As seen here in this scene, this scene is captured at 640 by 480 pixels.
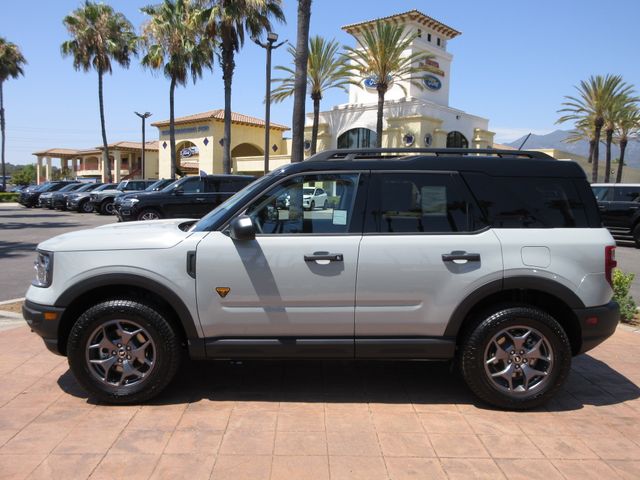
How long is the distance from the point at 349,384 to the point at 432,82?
34171 mm

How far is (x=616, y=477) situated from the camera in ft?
10.2

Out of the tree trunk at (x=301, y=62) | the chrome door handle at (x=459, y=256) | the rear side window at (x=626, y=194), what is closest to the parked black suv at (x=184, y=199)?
the tree trunk at (x=301, y=62)

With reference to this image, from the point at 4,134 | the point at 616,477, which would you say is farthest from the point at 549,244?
the point at 4,134

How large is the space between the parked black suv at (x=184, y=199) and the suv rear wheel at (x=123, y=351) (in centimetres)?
1185

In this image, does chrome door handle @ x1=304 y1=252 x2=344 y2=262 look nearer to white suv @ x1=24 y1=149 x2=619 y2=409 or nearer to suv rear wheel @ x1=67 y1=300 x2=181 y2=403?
white suv @ x1=24 y1=149 x2=619 y2=409

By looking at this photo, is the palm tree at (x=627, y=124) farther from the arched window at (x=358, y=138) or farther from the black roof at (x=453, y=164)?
the black roof at (x=453, y=164)

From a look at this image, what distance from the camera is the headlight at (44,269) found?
3.91 metres

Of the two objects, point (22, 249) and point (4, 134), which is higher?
point (4, 134)

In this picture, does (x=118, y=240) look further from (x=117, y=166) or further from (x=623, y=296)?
(x=117, y=166)

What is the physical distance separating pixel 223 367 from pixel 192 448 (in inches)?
58.7

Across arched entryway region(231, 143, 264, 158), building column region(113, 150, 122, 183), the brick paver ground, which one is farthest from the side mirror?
building column region(113, 150, 122, 183)

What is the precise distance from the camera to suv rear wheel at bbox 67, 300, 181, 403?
12.7 feet

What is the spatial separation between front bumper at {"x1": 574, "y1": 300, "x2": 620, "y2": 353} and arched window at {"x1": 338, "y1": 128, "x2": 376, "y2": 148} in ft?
99.8

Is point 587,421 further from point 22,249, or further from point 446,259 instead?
point 22,249
